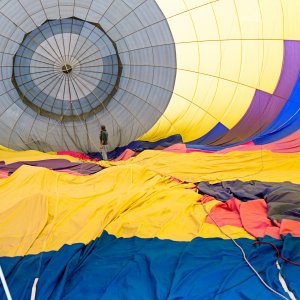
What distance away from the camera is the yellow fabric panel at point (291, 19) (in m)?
4.36

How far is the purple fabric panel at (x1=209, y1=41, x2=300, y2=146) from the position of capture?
4719 mm

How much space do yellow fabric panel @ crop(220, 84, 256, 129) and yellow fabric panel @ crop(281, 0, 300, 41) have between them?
0.89 metres

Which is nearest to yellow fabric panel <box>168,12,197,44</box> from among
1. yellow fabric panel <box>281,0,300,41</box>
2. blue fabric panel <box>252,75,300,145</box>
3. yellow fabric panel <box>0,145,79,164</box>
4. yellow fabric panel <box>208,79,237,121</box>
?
yellow fabric panel <box>208,79,237,121</box>

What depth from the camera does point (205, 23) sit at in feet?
16.1

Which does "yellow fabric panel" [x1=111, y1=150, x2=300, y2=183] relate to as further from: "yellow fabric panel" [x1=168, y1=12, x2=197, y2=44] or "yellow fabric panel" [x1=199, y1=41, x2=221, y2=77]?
"yellow fabric panel" [x1=168, y1=12, x2=197, y2=44]

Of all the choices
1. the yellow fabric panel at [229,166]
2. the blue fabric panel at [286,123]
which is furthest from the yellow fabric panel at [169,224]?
the blue fabric panel at [286,123]

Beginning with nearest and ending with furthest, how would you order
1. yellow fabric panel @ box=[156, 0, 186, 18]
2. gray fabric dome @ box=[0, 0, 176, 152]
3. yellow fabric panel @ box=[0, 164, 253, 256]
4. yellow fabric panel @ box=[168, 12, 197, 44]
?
1. yellow fabric panel @ box=[0, 164, 253, 256]
2. yellow fabric panel @ box=[156, 0, 186, 18]
3. yellow fabric panel @ box=[168, 12, 197, 44]
4. gray fabric dome @ box=[0, 0, 176, 152]

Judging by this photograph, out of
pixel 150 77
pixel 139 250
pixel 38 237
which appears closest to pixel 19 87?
pixel 150 77

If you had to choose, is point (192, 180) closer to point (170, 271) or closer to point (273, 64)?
point (170, 271)

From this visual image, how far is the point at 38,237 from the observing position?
2.23 m

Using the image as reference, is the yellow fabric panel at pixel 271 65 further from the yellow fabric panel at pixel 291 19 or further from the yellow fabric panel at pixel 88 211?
the yellow fabric panel at pixel 88 211

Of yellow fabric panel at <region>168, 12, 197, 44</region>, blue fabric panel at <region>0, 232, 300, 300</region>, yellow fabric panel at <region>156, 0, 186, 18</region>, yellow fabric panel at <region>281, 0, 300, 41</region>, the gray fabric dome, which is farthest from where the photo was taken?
the gray fabric dome

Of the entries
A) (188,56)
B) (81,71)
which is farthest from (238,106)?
(81,71)

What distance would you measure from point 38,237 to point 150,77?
3980mm
